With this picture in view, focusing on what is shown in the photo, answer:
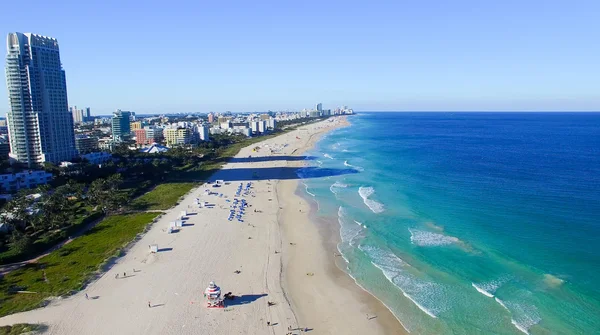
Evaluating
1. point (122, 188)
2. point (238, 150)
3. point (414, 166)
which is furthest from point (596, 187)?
point (238, 150)

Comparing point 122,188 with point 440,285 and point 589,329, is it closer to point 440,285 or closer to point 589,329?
point 440,285

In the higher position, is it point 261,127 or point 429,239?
point 261,127

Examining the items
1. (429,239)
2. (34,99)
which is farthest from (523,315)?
(34,99)

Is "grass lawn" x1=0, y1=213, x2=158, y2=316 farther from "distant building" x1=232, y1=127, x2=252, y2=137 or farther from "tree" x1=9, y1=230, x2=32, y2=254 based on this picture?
"distant building" x1=232, y1=127, x2=252, y2=137

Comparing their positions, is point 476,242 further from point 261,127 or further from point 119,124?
point 119,124

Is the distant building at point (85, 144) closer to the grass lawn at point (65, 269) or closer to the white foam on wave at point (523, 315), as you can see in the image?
the grass lawn at point (65, 269)

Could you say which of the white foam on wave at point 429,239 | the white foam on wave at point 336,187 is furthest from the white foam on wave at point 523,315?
the white foam on wave at point 336,187

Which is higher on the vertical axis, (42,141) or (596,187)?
(42,141)
